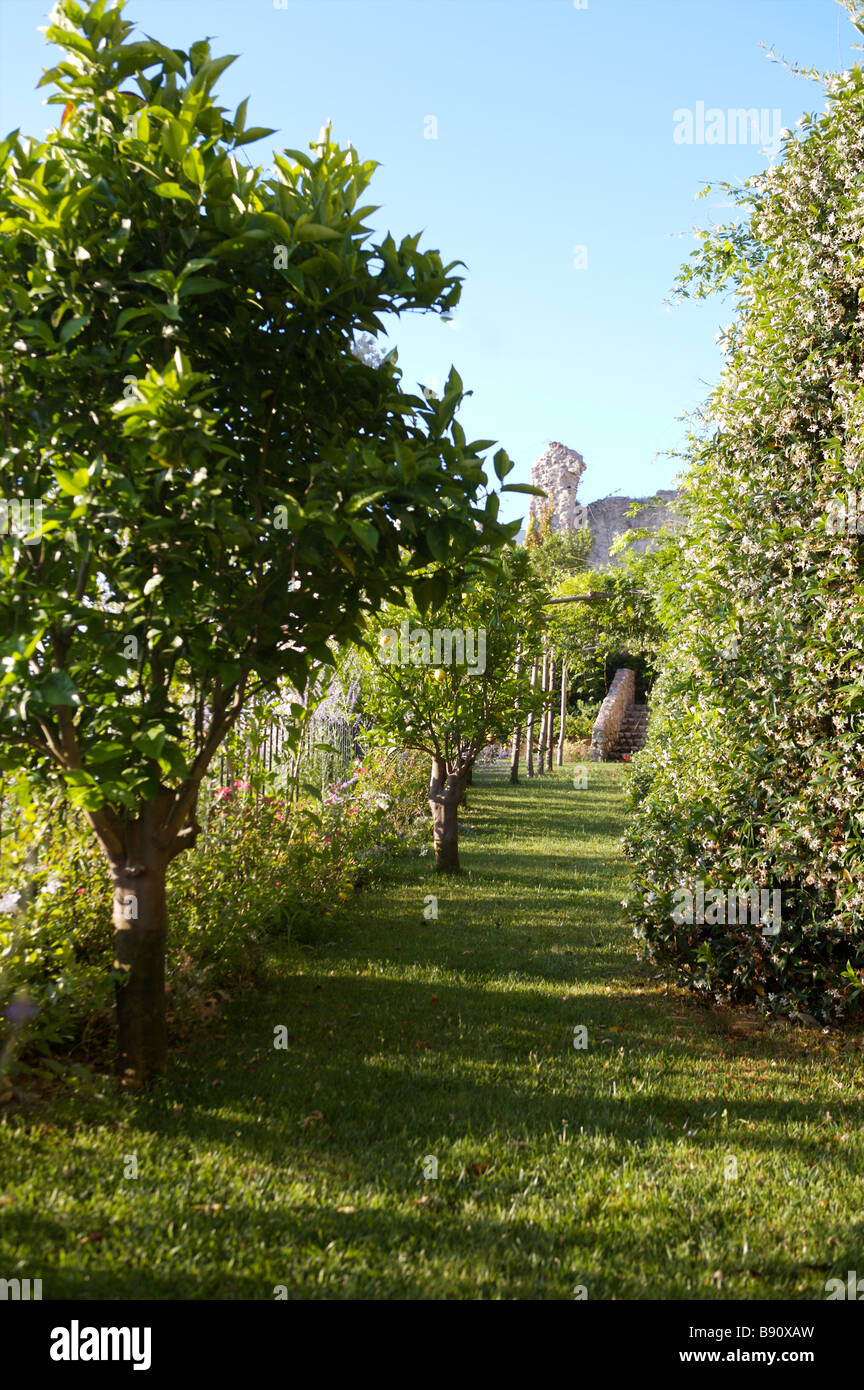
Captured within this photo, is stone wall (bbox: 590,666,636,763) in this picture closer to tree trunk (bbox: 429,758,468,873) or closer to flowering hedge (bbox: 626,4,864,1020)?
tree trunk (bbox: 429,758,468,873)

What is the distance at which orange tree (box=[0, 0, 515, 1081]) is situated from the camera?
3309mm

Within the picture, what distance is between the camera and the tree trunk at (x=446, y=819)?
10.3 metres

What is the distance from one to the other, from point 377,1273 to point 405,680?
775 cm

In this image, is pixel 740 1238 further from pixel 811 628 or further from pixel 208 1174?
pixel 811 628

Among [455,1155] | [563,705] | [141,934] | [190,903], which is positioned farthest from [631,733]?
[455,1155]

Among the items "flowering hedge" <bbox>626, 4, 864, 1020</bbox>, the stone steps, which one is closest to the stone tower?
the stone steps

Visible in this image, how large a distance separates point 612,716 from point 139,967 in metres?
24.2

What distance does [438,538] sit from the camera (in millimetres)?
3539

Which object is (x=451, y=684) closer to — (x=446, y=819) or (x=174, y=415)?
(x=446, y=819)

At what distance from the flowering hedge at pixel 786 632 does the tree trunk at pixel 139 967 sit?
344 cm

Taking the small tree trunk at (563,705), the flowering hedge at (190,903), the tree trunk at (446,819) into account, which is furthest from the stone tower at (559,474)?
the flowering hedge at (190,903)

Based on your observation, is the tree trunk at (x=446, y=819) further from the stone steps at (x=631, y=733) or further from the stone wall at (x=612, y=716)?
the stone wall at (x=612, y=716)

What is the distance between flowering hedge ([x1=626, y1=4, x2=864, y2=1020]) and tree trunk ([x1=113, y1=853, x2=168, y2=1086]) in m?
3.44
